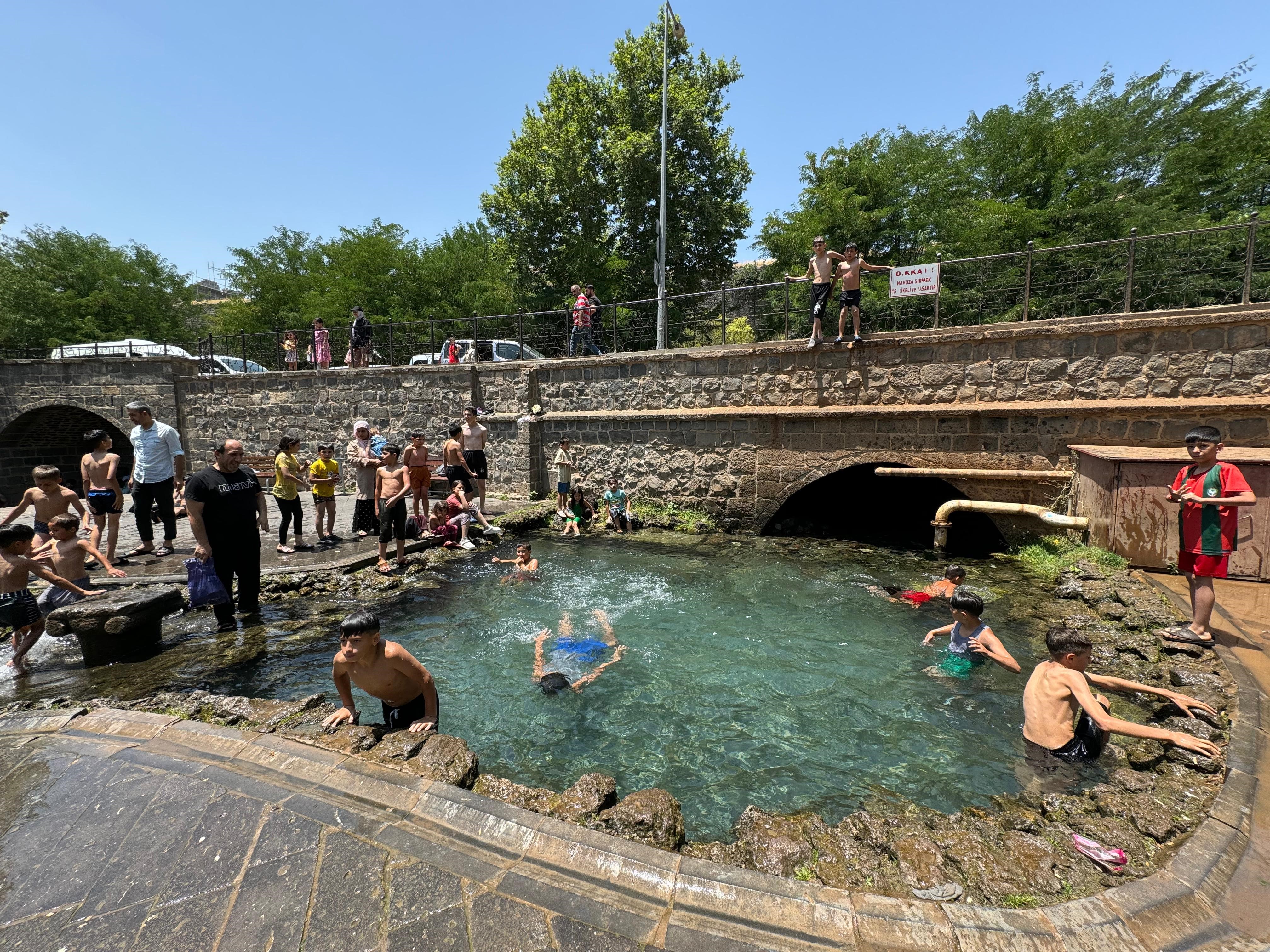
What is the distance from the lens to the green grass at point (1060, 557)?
7.07 meters

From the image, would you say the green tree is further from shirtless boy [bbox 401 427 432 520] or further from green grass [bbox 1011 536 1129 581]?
green grass [bbox 1011 536 1129 581]

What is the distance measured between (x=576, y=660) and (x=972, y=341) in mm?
7969

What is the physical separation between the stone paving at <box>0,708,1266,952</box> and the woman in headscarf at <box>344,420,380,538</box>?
616 cm

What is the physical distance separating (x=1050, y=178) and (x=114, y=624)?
2380cm

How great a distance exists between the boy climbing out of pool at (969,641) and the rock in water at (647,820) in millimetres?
3629

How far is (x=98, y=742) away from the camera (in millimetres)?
3590

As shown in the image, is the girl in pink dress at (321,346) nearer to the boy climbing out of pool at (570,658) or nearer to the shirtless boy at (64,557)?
the shirtless boy at (64,557)

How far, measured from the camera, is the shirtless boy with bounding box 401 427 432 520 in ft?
30.5

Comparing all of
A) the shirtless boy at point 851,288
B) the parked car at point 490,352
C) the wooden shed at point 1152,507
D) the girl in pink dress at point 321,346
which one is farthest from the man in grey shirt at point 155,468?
the wooden shed at point 1152,507

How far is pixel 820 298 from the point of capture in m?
9.78

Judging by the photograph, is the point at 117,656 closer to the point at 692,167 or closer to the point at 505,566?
the point at 505,566

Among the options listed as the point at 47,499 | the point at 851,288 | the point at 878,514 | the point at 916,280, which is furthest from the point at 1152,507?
the point at 47,499

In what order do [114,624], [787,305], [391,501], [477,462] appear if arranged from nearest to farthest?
[114,624] → [391,501] → [787,305] → [477,462]

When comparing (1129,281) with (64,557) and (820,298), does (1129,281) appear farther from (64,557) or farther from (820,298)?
(64,557)
